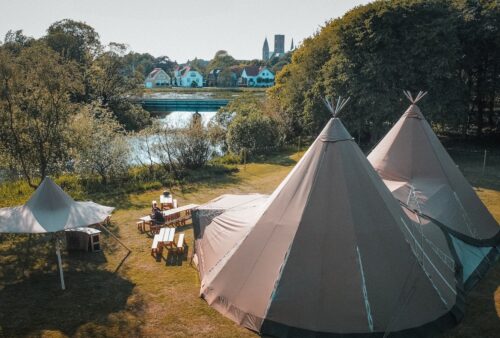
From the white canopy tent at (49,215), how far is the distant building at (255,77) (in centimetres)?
10263

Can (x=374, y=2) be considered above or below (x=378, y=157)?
above

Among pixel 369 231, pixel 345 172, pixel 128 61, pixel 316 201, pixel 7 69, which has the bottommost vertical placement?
pixel 369 231

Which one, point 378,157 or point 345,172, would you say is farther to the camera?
point 378,157

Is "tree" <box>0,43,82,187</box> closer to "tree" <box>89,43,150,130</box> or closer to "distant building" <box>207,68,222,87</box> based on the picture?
"tree" <box>89,43,150,130</box>

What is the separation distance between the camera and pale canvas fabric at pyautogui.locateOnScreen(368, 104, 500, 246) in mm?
12766

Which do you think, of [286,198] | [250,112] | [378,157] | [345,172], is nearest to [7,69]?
[286,198]

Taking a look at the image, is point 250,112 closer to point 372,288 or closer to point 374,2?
point 374,2

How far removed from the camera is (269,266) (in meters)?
9.09

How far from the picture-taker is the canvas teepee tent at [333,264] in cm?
838

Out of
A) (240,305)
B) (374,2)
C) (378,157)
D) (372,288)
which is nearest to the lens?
(372,288)

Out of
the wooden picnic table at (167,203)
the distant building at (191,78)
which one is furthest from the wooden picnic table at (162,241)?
the distant building at (191,78)

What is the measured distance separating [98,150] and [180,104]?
36798mm

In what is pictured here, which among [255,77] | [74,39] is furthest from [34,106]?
[255,77]

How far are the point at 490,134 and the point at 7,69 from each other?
32.2 metres
